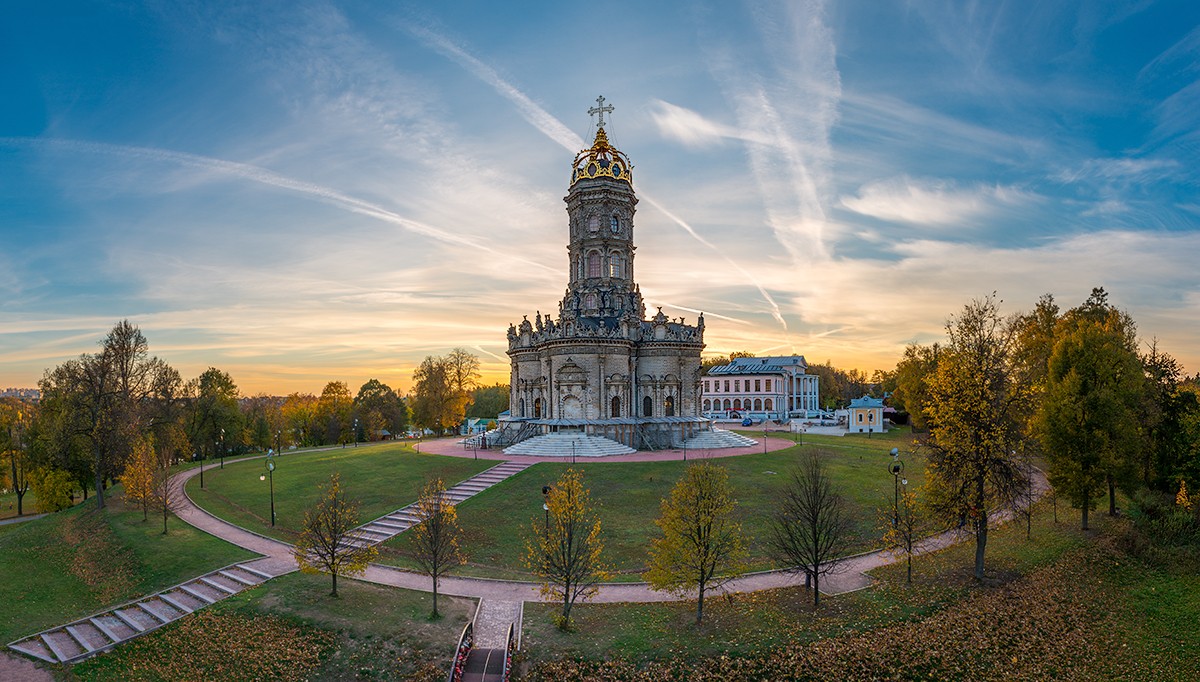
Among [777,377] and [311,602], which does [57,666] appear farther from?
[777,377]

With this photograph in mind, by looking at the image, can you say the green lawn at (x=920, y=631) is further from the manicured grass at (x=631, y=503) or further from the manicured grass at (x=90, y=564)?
the manicured grass at (x=90, y=564)

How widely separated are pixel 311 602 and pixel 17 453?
46.5 metres

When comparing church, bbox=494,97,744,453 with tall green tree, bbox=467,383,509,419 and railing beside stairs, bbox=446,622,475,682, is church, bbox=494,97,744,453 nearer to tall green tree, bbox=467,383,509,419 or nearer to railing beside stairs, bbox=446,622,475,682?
railing beside stairs, bbox=446,622,475,682

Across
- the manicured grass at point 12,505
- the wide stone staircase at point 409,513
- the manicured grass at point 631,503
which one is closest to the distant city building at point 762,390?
the manicured grass at point 631,503

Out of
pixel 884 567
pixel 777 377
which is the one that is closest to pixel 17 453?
pixel 884 567

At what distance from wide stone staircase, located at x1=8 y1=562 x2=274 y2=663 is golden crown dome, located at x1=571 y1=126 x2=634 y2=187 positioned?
44064 mm

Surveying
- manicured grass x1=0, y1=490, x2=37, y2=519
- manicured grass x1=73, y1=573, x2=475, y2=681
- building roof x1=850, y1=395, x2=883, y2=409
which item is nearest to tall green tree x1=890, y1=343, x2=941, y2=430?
building roof x1=850, y1=395, x2=883, y2=409

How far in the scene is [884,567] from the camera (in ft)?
78.8

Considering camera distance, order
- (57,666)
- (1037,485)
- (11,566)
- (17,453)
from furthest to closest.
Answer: (17,453), (1037,485), (11,566), (57,666)

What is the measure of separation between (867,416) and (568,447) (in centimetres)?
3932

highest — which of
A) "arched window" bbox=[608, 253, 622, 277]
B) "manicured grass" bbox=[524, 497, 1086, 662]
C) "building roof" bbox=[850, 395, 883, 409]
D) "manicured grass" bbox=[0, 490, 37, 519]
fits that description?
"arched window" bbox=[608, 253, 622, 277]

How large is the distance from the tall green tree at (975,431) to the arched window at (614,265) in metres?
37.8

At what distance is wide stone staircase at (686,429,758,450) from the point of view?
175ft

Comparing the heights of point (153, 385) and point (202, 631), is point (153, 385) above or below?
above
